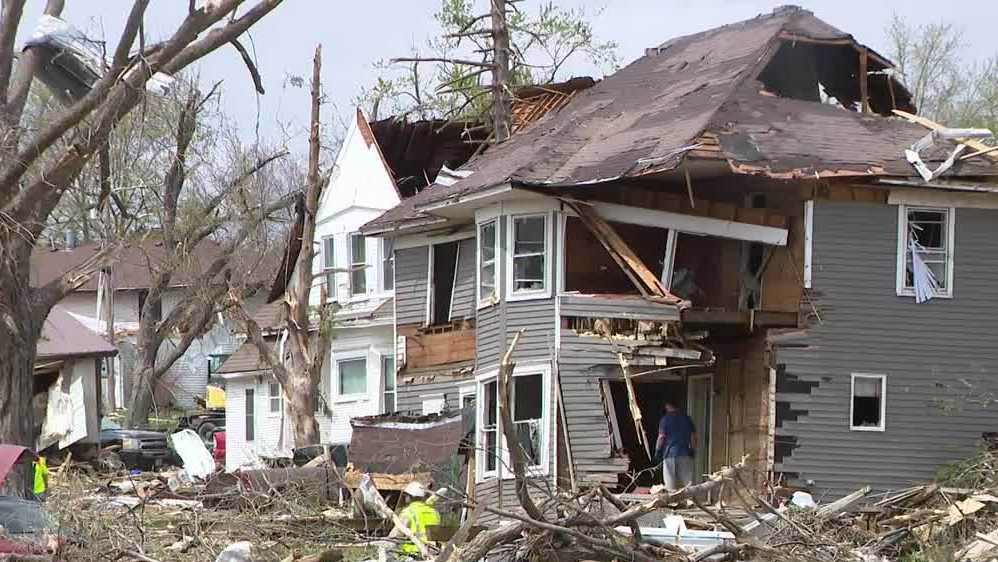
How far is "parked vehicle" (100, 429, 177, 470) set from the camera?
125 feet

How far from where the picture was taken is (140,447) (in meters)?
38.8

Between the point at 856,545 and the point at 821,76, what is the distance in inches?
448

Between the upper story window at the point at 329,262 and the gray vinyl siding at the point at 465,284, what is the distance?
7.70 m

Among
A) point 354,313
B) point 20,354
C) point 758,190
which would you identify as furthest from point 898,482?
point 354,313

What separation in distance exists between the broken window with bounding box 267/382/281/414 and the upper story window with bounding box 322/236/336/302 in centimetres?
439

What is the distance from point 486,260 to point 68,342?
14.5m

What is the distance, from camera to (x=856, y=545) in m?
18.8

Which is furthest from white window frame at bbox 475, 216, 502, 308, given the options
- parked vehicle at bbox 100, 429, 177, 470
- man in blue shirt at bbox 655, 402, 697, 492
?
parked vehicle at bbox 100, 429, 177, 470

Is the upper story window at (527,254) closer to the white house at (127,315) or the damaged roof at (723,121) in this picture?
the damaged roof at (723,121)

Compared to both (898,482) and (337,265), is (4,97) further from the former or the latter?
(337,265)

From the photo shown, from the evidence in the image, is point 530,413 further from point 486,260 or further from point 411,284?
point 411,284

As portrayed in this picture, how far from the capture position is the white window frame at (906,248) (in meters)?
24.5

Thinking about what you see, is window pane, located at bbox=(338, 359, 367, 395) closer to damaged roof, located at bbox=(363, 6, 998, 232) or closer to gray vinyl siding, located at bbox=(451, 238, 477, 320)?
damaged roof, located at bbox=(363, 6, 998, 232)

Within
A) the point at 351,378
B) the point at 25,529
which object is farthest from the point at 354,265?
the point at 25,529
